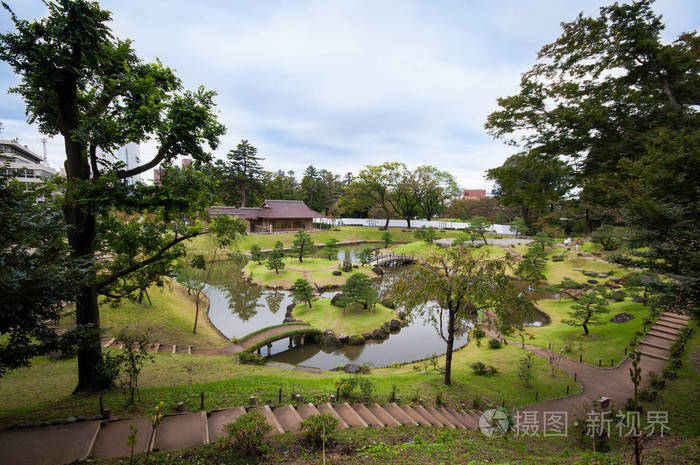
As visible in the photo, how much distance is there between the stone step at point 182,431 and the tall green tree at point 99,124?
2.08 meters

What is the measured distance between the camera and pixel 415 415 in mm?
6082

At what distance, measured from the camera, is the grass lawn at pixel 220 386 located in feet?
17.3

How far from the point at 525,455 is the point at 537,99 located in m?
7.97

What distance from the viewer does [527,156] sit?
759cm

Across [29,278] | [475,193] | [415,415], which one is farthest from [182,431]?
[475,193]

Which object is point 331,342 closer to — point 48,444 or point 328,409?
point 328,409

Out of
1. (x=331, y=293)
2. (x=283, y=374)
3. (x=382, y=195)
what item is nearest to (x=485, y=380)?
(x=283, y=374)

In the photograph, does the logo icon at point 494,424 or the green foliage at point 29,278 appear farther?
the logo icon at point 494,424

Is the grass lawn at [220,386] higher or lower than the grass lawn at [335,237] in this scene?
lower

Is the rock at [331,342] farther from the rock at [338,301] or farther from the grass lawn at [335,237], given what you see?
the grass lawn at [335,237]

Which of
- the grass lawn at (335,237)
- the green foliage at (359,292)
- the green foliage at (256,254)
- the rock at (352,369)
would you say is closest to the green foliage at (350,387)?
the rock at (352,369)

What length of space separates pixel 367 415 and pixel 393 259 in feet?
75.4

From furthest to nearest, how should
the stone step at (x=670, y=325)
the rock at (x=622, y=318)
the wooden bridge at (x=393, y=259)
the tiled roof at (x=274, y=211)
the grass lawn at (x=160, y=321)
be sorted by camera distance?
the tiled roof at (x=274, y=211) < the wooden bridge at (x=393, y=259) < the rock at (x=622, y=318) < the grass lawn at (x=160, y=321) < the stone step at (x=670, y=325)

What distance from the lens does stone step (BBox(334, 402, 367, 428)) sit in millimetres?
5258
